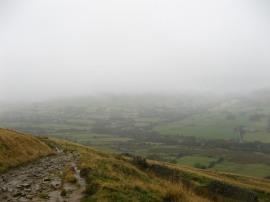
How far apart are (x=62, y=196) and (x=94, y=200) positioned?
337 cm

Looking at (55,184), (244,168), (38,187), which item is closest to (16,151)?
(55,184)

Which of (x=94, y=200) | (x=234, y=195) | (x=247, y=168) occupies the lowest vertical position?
(x=247, y=168)

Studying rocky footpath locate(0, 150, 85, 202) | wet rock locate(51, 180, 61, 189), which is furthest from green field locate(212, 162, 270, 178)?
wet rock locate(51, 180, 61, 189)

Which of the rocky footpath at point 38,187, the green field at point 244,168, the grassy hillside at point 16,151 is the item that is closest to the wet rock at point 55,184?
the rocky footpath at point 38,187

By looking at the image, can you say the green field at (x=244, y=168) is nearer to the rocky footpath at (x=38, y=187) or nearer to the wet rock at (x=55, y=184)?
the rocky footpath at (x=38, y=187)

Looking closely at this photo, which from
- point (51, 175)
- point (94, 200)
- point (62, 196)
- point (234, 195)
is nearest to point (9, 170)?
point (51, 175)

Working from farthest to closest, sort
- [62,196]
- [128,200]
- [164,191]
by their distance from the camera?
1. [164,191]
2. [62,196]
3. [128,200]

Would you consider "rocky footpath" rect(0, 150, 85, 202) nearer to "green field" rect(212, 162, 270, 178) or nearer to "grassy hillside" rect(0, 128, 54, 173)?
"grassy hillside" rect(0, 128, 54, 173)

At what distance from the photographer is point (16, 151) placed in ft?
141

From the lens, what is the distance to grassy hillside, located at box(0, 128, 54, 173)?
3678 cm

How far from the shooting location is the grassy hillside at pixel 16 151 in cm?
3678

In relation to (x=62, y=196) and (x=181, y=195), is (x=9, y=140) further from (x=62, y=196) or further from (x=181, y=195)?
(x=181, y=195)

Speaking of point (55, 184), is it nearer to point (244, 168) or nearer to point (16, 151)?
point (16, 151)

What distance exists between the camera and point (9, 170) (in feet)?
113
